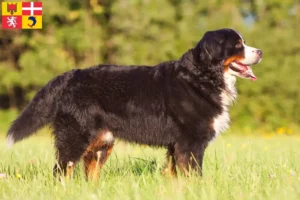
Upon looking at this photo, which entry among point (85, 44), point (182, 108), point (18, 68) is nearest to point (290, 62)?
point (85, 44)

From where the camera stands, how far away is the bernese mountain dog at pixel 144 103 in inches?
219

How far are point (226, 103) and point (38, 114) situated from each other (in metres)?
2.06

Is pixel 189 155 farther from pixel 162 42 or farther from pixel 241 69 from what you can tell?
pixel 162 42

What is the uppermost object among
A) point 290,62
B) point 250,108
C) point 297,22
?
point 297,22

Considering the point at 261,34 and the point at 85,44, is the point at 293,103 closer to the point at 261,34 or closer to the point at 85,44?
the point at 261,34

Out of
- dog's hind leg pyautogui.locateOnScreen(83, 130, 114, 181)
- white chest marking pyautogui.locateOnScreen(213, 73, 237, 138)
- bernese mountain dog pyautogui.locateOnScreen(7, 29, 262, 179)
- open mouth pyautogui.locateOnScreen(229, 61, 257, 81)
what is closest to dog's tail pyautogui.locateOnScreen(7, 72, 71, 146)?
bernese mountain dog pyautogui.locateOnScreen(7, 29, 262, 179)

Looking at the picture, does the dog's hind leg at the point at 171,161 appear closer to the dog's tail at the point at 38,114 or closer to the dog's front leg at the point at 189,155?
the dog's front leg at the point at 189,155

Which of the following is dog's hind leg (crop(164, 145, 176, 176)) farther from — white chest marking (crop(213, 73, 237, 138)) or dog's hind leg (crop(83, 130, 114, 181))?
dog's hind leg (crop(83, 130, 114, 181))

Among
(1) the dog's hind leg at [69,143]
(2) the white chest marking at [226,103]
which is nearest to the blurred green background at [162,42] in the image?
(2) the white chest marking at [226,103]

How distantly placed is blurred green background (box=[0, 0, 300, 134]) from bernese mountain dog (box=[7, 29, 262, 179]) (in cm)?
1322

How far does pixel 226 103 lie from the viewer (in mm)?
5660

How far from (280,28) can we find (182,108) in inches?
629

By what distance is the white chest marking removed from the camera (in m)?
5.51

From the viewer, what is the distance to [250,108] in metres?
19.4
